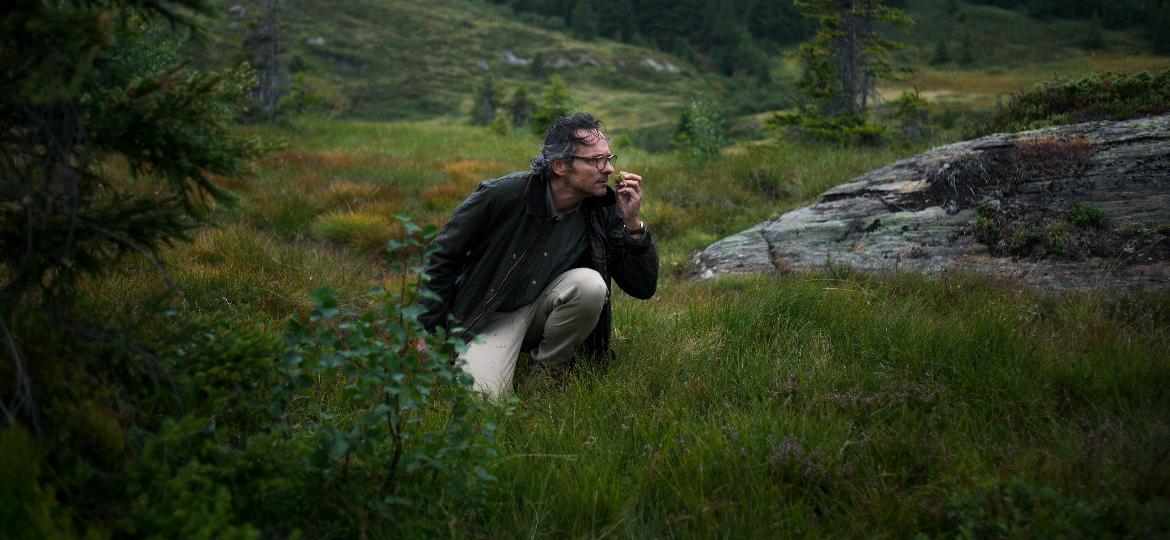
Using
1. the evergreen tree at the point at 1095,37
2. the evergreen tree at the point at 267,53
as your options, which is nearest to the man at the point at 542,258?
the evergreen tree at the point at 267,53

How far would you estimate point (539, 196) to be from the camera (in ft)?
13.2

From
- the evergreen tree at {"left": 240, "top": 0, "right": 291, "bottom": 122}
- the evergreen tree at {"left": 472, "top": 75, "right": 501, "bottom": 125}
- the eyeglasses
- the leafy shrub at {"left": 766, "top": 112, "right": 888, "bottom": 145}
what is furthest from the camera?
the evergreen tree at {"left": 472, "top": 75, "right": 501, "bottom": 125}

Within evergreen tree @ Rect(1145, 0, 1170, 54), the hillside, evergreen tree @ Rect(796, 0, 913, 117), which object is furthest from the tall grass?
the hillside

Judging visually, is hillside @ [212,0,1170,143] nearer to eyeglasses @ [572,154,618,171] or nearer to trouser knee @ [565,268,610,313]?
eyeglasses @ [572,154,618,171]

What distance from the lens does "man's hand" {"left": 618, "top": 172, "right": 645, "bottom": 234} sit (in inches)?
152

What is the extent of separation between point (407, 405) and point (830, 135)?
10703 millimetres

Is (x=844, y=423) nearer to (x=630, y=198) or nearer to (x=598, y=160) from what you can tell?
(x=630, y=198)

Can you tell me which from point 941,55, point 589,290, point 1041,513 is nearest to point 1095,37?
point 941,55

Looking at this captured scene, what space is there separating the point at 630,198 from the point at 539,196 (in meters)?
0.52

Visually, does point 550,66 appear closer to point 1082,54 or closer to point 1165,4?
point 1082,54

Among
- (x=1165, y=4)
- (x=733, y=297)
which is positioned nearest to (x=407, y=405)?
(x=733, y=297)

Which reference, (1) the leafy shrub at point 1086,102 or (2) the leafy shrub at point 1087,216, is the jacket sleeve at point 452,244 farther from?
(1) the leafy shrub at point 1086,102

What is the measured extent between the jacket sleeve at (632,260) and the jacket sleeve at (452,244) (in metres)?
0.77

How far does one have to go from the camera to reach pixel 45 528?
162 centimetres
